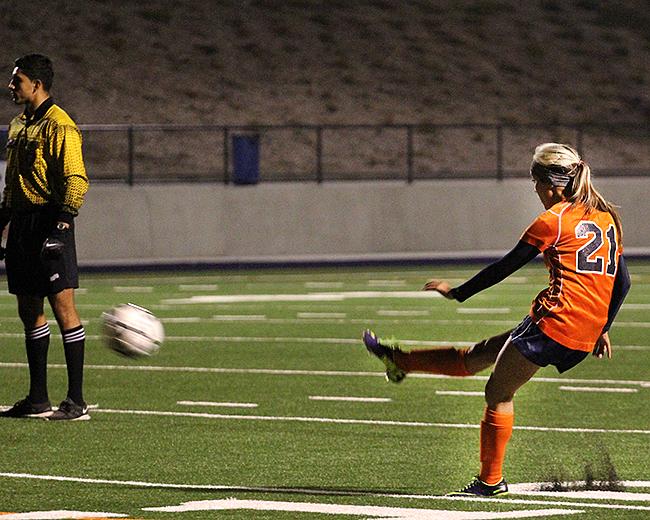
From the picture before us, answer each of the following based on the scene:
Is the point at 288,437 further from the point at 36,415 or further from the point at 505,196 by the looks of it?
the point at 505,196

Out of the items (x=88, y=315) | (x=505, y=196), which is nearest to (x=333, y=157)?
(x=505, y=196)

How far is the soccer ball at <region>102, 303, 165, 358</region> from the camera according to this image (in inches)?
465

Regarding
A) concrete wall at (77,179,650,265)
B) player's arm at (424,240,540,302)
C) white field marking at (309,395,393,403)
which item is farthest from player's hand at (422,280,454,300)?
concrete wall at (77,179,650,265)

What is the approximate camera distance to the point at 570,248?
9.48 m

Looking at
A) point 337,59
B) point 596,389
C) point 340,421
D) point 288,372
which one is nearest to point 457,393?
point 596,389

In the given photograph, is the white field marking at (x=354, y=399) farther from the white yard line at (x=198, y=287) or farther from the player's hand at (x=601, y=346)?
the white yard line at (x=198, y=287)

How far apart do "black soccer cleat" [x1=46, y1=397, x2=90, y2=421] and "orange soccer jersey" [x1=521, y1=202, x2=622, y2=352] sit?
4492 mm

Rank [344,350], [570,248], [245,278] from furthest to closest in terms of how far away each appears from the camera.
→ [245,278]
[344,350]
[570,248]

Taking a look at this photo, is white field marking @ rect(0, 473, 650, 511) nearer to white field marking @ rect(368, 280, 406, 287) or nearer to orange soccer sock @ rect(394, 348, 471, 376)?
orange soccer sock @ rect(394, 348, 471, 376)

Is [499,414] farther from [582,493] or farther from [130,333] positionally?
[130,333]

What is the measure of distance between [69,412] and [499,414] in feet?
14.1

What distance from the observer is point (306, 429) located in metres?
12.7

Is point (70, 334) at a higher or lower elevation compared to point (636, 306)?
higher

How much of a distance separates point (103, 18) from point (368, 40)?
26.8ft
